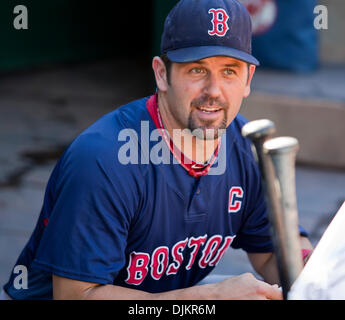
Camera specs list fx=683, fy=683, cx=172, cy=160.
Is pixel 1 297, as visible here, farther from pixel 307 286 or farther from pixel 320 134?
pixel 320 134

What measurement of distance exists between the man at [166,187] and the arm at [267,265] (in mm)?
27

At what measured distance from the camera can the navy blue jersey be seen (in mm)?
2061

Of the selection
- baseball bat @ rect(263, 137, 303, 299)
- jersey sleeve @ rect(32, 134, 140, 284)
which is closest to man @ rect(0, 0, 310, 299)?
jersey sleeve @ rect(32, 134, 140, 284)

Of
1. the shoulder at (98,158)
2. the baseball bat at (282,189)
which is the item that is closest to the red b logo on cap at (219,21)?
the shoulder at (98,158)

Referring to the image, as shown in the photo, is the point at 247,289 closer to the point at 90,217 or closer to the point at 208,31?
the point at 90,217

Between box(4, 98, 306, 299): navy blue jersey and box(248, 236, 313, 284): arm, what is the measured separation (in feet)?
0.12

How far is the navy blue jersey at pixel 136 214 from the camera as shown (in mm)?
2061

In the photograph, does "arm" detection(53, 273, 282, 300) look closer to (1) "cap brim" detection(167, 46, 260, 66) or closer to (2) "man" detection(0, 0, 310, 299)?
(2) "man" detection(0, 0, 310, 299)

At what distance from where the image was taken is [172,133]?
91.1 inches

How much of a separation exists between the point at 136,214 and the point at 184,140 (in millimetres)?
304

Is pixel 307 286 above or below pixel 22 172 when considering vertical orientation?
above

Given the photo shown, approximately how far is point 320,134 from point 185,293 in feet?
12.8

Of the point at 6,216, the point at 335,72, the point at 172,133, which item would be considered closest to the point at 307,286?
the point at 172,133
